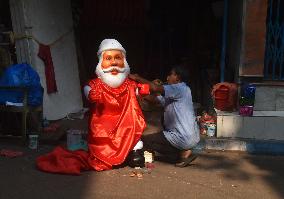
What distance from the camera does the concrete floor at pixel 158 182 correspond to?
4.80 metres

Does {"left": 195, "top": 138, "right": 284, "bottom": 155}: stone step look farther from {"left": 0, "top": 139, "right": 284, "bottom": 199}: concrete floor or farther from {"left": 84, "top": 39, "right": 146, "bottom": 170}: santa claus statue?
{"left": 84, "top": 39, "right": 146, "bottom": 170}: santa claus statue

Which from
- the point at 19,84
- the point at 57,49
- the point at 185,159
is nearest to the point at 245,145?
the point at 185,159

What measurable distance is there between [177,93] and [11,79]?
8.75 feet

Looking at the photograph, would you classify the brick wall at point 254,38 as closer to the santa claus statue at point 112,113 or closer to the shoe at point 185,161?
the shoe at point 185,161

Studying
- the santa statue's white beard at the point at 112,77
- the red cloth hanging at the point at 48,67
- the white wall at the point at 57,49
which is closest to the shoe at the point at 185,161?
the santa statue's white beard at the point at 112,77

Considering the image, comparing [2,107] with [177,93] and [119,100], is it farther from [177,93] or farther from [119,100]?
[177,93]

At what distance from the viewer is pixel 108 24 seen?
9.09 m

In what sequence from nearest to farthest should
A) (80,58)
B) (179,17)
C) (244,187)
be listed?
(244,187) → (80,58) → (179,17)

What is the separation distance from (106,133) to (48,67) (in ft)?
8.37

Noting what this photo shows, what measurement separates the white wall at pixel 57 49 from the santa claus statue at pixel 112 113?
212 cm

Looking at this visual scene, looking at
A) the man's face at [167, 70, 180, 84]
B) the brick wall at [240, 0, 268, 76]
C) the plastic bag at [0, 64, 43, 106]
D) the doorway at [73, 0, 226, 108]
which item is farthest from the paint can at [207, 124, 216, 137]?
the plastic bag at [0, 64, 43, 106]

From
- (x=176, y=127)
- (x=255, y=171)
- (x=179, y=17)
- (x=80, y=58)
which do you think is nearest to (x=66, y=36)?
(x=80, y=58)

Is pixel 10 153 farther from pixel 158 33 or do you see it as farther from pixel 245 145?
pixel 158 33

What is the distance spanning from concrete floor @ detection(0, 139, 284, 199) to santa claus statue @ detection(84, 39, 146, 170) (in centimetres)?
25
